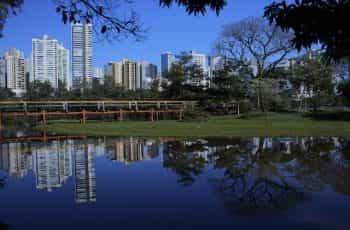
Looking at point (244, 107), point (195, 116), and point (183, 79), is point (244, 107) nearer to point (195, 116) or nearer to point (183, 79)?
point (183, 79)

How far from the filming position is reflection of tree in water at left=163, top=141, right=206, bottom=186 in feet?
26.1

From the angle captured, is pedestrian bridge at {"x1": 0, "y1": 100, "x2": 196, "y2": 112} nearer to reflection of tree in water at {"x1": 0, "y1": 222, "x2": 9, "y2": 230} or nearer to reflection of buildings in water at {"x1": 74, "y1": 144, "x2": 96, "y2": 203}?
reflection of buildings in water at {"x1": 74, "y1": 144, "x2": 96, "y2": 203}

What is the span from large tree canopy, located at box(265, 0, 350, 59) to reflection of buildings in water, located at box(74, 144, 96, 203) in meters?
4.13

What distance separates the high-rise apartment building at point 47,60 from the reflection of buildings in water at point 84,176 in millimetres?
51676

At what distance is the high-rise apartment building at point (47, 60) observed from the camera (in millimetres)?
61281

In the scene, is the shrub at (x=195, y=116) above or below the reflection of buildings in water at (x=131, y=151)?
above

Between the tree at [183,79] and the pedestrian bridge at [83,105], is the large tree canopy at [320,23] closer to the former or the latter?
the pedestrian bridge at [83,105]

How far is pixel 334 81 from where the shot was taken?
47.8 metres

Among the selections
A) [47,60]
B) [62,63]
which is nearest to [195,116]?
[47,60]

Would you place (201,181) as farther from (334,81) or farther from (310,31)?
(334,81)

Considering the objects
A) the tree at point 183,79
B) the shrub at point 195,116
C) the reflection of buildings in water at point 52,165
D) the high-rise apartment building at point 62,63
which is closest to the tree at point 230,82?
the tree at point 183,79

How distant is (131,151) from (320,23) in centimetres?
981

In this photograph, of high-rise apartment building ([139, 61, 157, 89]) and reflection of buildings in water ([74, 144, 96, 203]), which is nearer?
reflection of buildings in water ([74, 144, 96, 203])

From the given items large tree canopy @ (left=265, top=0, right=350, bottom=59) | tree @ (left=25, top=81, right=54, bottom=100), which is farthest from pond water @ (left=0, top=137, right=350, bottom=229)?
tree @ (left=25, top=81, right=54, bottom=100)
